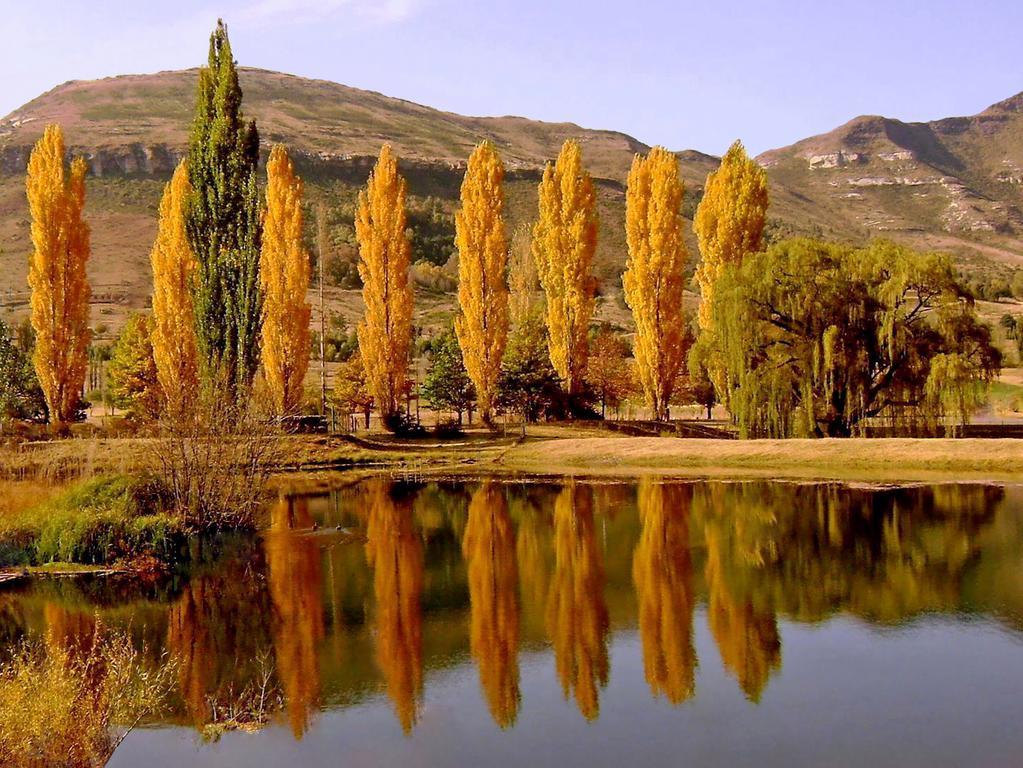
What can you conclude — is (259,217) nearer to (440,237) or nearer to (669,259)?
(669,259)

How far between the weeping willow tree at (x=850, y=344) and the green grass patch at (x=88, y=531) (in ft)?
83.7

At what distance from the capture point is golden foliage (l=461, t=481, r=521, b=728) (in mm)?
14164

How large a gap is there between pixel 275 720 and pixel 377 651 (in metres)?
3.03

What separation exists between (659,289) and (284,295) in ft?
56.1

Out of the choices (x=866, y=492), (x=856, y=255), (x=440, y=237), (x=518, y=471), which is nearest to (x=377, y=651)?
(x=866, y=492)

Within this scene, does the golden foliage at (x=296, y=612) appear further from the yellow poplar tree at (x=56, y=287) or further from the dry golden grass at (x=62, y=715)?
the yellow poplar tree at (x=56, y=287)

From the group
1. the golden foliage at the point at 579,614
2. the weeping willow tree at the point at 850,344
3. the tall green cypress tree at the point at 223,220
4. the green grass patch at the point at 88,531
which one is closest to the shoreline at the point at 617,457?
the weeping willow tree at the point at 850,344

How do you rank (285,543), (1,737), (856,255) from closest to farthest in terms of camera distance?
(1,737) → (285,543) → (856,255)

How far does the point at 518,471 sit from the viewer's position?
129 feet

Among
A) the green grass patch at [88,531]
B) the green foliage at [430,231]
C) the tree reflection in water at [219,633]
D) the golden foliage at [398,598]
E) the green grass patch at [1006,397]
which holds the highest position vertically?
the green foliage at [430,231]

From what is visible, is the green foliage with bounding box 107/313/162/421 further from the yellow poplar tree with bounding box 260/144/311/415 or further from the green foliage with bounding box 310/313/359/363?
the green foliage with bounding box 310/313/359/363

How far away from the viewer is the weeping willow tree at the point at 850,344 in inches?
1577

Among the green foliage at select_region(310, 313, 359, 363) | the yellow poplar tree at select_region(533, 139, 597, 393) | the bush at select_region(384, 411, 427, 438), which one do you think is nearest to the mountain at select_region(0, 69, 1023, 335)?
the green foliage at select_region(310, 313, 359, 363)

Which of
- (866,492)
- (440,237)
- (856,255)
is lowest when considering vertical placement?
(866,492)
